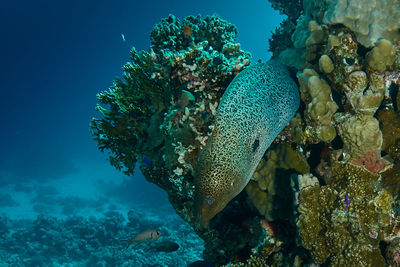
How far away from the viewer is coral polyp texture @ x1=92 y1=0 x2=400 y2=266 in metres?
3.05

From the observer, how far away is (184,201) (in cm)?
491

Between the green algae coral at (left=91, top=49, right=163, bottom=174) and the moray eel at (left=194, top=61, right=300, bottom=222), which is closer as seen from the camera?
the moray eel at (left=194, top=61, right=300, bottom=222)

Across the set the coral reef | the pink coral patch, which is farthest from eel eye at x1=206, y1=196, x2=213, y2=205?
the coral reef

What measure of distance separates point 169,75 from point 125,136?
1702 millimetres

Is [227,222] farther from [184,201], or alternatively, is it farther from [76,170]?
[76,170]

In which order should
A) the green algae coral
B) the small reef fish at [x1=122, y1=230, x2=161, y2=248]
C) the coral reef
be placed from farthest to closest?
the coral reef, the small reef fish at [x1=122, y1=230, x2=161, y2=248], the green algae coral

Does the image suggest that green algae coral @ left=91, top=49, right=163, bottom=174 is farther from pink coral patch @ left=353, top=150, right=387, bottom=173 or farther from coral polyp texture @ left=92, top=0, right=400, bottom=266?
pink coral patch @ left=353, top=150, right=387, bottom=173

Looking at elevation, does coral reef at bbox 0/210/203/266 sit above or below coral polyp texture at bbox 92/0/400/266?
above

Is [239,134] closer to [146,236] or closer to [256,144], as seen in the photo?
[256,144]

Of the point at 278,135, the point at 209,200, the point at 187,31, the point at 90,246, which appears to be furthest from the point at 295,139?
the point at 90,246

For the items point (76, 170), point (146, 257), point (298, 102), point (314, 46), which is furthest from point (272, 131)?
point (76, 170)

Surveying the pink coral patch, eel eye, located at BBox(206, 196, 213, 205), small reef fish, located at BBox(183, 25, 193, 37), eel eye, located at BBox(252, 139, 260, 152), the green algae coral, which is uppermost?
small reef fish, located at BBox(183, 25, 193, 37)

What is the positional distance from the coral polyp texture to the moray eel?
20mm

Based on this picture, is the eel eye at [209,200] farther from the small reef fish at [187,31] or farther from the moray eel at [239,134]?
the small reef fish at [187,31]
